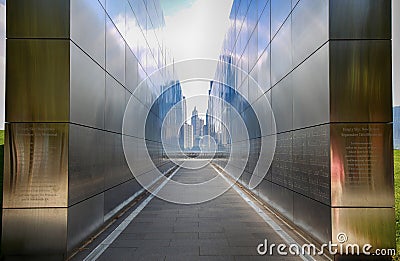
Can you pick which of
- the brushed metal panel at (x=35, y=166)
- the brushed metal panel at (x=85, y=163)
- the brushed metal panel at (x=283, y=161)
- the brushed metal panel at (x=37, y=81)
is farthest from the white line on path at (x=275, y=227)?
the brushed metal panel at (x=37, y=81)

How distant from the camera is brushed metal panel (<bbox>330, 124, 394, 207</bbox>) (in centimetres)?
588

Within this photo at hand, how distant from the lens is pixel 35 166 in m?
5.95

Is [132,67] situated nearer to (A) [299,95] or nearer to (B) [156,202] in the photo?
(B) [156,202]

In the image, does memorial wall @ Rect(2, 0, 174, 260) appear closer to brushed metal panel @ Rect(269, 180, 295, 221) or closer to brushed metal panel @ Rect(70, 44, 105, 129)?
brushed metal panel @ Rect(70, 44, 105, 129)

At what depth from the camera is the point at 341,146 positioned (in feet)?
19.5

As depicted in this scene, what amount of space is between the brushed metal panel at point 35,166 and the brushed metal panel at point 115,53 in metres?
3.23

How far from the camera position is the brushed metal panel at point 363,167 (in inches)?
232

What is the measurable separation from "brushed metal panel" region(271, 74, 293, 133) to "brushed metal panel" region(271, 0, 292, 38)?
1508mm

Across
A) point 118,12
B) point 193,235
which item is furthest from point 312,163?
point 118,12

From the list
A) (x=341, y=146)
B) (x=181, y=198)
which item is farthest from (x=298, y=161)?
(x=181, y=198)

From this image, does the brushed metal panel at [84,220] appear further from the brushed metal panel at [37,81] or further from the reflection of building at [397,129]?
the reflection of building at [397,129]

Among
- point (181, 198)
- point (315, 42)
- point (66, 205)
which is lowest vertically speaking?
point (181, 198)

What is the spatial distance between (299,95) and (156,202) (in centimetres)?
666

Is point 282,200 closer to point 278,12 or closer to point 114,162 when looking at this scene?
point 114,162
